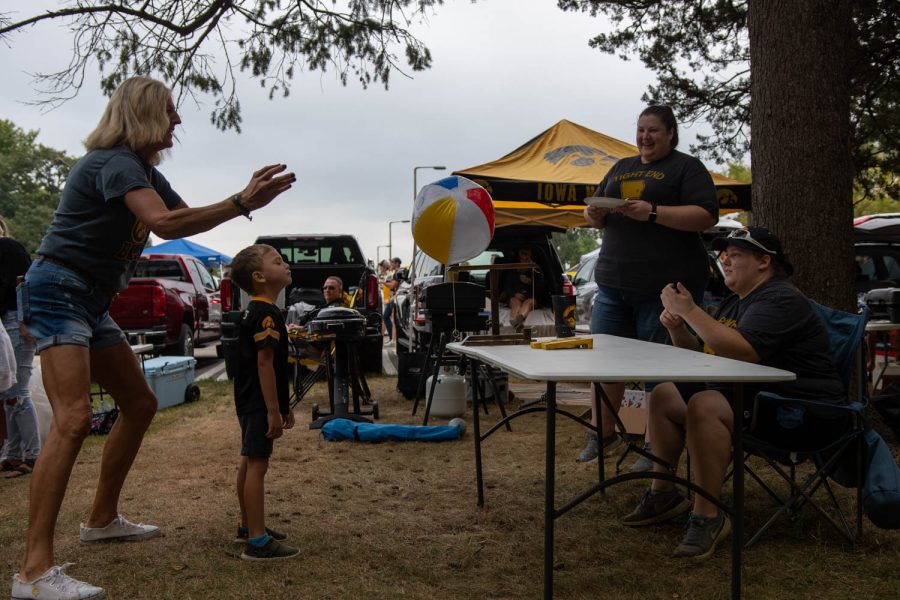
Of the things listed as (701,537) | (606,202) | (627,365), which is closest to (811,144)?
(606,202)

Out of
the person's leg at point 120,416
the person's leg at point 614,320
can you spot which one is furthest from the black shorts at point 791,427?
the person's leg at point 120,416

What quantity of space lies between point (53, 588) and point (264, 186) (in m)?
1.53

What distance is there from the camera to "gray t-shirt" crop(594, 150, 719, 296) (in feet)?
13.7

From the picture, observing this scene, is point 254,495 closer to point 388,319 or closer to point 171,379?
point 171,379

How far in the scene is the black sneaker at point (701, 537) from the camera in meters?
3.19

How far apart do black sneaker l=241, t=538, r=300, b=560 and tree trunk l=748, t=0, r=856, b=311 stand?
10.9 feet

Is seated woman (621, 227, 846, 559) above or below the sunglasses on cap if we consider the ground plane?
below

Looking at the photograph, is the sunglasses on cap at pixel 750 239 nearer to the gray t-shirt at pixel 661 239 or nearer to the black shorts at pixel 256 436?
the gray t-shirt at pixel 661 239

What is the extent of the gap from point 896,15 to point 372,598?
7.88m

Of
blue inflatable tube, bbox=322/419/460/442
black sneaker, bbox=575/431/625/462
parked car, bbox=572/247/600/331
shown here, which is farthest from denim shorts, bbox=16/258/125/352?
parked car, bbox=572/247/600/331

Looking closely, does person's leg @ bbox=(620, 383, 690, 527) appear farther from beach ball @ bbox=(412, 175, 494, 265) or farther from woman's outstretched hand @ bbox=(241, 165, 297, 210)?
beach ball @ bbox=(412, 175, 494, 265)

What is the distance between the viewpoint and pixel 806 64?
486cm

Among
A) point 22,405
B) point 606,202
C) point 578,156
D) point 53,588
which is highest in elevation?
point 578,156

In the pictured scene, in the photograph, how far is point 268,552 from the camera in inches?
129
